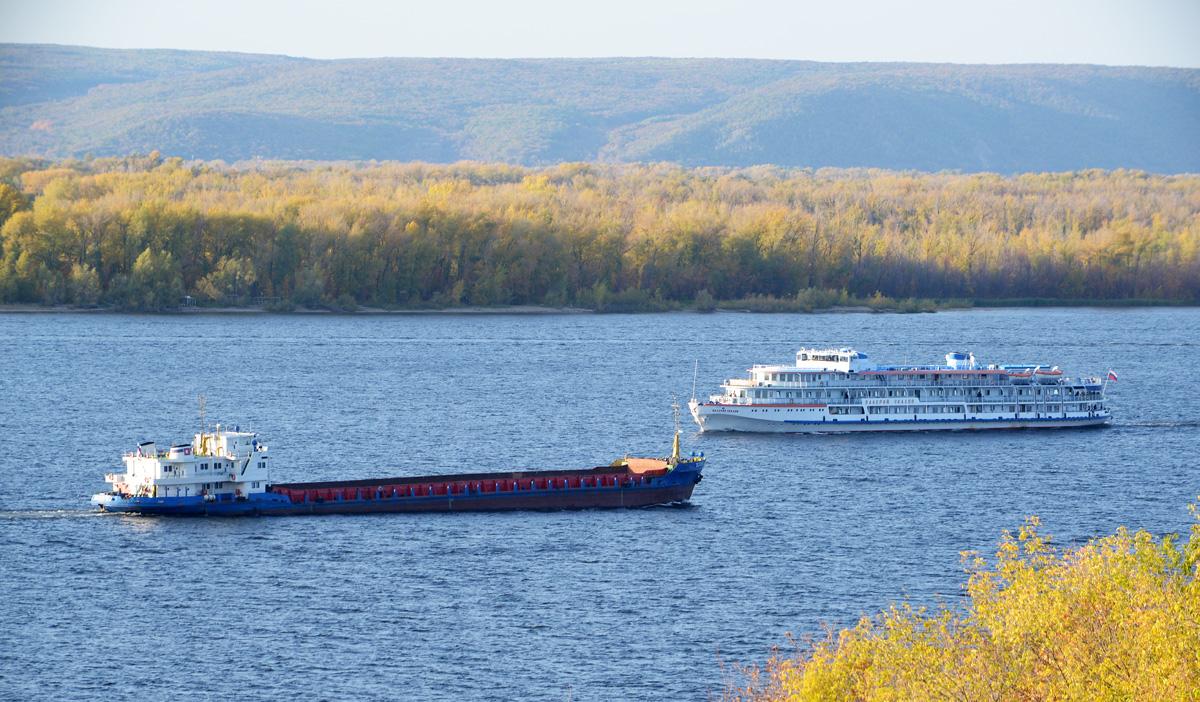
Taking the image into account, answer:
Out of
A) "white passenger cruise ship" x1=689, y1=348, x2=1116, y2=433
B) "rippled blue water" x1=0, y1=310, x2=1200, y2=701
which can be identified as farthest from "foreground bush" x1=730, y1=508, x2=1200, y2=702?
"white passenger cruise ship" x1=689, y1=348, x2=1116, y2=433

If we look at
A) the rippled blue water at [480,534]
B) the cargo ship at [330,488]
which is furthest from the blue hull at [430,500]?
the rippled blue water at [480,534]

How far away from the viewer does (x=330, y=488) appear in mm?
66438

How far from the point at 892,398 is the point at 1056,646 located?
65.5m

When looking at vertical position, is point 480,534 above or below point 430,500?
below

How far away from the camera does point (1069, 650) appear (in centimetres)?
2970

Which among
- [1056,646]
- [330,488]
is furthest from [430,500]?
[1056,646]

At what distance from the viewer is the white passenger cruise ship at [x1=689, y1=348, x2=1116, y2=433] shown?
9300 centimetres

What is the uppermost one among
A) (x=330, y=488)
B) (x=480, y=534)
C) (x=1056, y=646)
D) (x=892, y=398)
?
(x=892, y=398)

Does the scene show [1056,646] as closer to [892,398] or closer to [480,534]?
[480,534]

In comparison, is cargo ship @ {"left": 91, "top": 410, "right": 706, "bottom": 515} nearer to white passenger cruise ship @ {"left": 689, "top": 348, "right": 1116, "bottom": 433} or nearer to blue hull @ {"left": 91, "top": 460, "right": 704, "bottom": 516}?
Result: blue hull @ {"left": 91, "top": 460, "right": 704, "bottom": 516}

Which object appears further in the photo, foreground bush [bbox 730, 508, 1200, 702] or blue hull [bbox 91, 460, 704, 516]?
blue hull [bbox 91, 460, 704, 516]

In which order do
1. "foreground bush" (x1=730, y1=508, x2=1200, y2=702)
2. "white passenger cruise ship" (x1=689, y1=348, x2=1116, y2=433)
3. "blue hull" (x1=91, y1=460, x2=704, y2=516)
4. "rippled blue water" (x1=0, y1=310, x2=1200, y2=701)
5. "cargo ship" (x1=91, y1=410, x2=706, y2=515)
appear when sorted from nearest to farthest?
"foreground bush" (x1=730, y1=508, x2=1200, y2=702), "rippled blue water" (x1=0, y1=310, x2=1200, y2=701), "blue hull" (x1=91, y1=460, x2=704, y2=516), "cargo ship" (x1=91, y1=410, x2=706, y2=515), "white passenger cruise ship" (x1=689, y1=348, x2=1116, y2=433)

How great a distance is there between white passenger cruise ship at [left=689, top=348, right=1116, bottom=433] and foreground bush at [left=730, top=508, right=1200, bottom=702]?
193ft

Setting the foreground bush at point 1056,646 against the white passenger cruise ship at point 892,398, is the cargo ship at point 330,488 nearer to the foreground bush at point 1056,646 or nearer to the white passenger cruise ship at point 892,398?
the white passenger cruise ship at point 892,398
